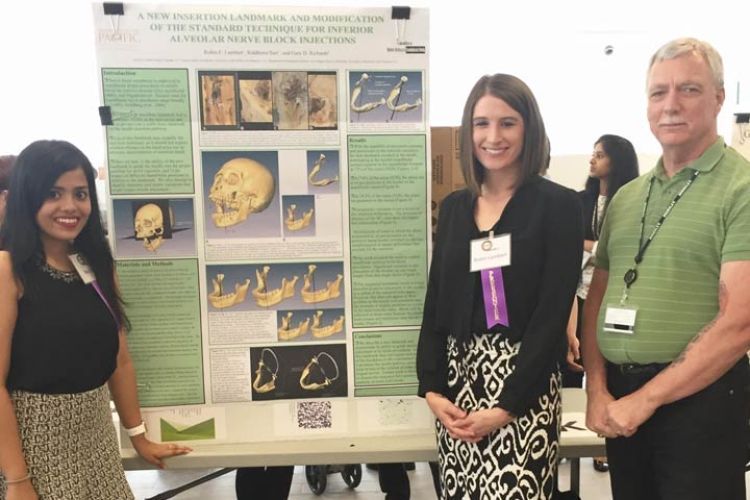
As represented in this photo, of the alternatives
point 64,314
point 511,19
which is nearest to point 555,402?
point 64,314

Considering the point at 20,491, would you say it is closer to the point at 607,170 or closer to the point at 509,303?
the point at 509,303

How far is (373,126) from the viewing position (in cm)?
162

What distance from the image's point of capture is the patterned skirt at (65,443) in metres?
1.30

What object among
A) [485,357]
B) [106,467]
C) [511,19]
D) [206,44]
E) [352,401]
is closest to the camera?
[485,357]

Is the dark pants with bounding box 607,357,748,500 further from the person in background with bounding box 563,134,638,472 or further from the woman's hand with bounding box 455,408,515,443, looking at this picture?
the person in background with bounding box 563,134,638,472

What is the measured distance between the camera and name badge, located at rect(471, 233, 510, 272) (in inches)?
50.5

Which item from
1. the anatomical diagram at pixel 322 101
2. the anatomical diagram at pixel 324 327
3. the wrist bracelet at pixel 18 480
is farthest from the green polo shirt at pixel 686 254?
the wrist bracelet at pixel 18 480

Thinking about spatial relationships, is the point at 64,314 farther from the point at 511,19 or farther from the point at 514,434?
the point at 511,19

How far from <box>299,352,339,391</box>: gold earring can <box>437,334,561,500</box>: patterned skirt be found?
48cm

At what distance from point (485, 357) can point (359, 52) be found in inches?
35.8

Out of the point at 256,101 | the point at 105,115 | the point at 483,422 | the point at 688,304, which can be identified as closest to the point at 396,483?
the point at 483,422

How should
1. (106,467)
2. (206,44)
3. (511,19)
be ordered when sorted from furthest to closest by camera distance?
1. (511,19)
2. (206,44)
3. (106,467)

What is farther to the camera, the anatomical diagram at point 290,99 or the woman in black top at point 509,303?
the anatomical diagram at point 290,99

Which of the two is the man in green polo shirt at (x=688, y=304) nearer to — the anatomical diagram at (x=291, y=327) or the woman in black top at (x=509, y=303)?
the woman in black top at (x=509, y=303)
